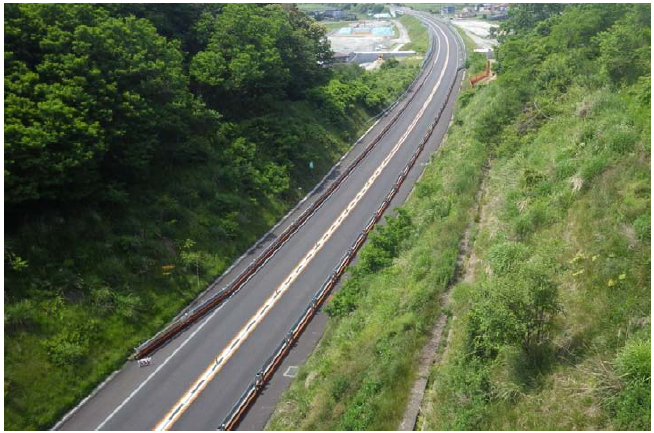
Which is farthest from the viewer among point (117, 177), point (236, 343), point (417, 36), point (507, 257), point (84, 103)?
point (417, 36)

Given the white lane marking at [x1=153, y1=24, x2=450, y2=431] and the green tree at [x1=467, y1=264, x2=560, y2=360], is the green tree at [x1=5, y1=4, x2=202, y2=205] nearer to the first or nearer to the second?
the white lane marking at [x1=153, y1=24, x2=450, y2=431]

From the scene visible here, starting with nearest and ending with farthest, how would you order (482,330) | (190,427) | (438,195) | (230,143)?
(482,330) < (190,427) < (438,195) < (230,143)

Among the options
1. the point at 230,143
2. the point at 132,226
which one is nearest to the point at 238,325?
the point at 132,226

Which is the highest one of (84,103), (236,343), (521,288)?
(84,103)

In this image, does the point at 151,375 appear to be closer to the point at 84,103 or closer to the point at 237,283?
the point at 237,283

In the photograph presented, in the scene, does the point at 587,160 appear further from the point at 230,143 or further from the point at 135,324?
the point at 230,143

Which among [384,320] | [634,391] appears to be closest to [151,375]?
[384,320]

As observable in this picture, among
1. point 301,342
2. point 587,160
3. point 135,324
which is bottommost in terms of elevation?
point 301,342
